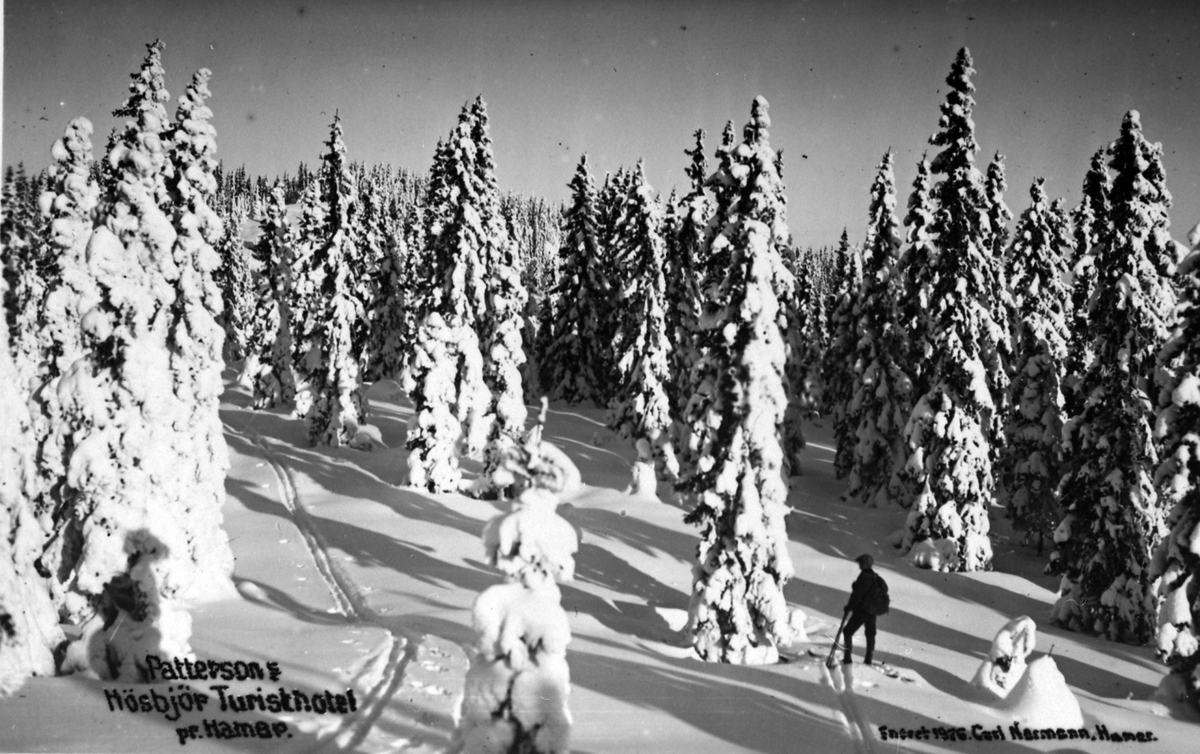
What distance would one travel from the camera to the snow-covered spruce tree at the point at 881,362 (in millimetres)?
32062

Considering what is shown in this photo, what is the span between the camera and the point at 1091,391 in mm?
20984

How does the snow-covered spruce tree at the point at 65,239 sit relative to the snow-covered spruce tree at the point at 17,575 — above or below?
above

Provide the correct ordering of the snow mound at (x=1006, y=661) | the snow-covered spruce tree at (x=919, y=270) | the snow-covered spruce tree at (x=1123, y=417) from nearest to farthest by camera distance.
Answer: the snow mound at (x=1006, y=661) → the snow-covered spruce tree at (x=1123, y=417) → the snow-covered spruce tree at (x=919, y=270)

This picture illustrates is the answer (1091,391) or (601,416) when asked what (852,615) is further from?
(601,416)

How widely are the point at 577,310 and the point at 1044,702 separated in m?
40.1

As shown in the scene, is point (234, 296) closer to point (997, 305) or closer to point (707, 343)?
point (707, 343)

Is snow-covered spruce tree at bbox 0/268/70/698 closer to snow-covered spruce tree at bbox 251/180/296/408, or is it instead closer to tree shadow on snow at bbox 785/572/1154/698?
tree shadow on snow at bbox 785/572/1154/698

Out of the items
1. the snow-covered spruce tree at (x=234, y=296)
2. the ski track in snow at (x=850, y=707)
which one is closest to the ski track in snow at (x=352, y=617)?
the ski track in snow at (x=850, y=707)

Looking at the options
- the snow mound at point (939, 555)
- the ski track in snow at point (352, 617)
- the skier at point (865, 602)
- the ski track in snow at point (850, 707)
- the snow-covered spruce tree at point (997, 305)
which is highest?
the snow-covered spruce tree at point (997, 305)

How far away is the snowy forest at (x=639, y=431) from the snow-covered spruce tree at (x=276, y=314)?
291 inches

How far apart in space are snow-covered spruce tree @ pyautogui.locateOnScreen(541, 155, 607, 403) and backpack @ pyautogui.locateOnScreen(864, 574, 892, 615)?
37007 millimetres

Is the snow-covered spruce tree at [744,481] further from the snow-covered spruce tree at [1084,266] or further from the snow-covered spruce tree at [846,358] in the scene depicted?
the snow-covered spruce tree at [846,358]

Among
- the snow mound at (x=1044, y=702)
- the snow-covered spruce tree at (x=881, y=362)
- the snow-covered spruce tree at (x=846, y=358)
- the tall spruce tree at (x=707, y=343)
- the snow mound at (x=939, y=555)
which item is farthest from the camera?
the snow-covered spruce tree at (x=846, y=358)

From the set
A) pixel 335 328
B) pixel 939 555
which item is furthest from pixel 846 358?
pixel 335 328
